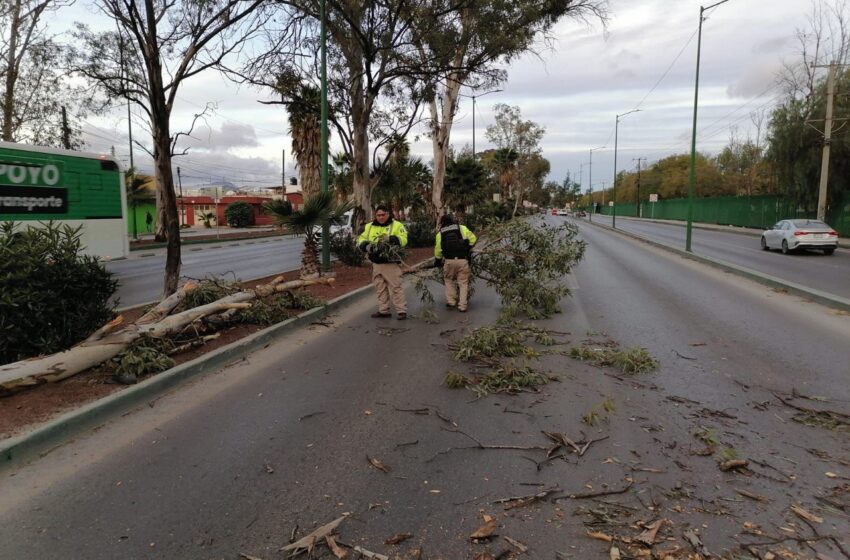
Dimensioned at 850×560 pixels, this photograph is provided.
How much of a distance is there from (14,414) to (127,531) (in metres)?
2.24

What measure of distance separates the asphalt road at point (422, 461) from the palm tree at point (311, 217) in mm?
4374

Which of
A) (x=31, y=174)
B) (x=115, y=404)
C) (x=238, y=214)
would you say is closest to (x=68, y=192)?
(x=31, y=174)

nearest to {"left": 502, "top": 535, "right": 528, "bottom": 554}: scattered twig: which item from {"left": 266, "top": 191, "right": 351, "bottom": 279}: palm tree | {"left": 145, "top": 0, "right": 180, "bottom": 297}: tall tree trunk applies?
{"left": 145, "top": 0, "right": 180, "bottom": 297}: tall tree trunk

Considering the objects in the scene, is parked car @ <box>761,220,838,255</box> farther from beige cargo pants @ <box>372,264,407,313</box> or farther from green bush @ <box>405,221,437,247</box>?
beige cargo pants @ <box>372,264,407,313</box>

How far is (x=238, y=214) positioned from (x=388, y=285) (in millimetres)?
48251

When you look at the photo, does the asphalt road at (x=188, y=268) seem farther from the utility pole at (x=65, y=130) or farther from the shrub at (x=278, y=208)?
the utility pole at (x=65, y=130)

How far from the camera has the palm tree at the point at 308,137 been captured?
1923 centimetres

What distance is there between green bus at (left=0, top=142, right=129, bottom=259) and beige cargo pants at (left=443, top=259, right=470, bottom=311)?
8612 mm

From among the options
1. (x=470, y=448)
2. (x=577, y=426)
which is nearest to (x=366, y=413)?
(x=470, y=448)

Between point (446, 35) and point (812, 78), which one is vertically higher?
point (812, 78)

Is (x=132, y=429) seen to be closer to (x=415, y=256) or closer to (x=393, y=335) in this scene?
(x=393, y=335)

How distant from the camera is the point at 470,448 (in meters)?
4.30

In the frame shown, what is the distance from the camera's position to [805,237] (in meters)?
21.8

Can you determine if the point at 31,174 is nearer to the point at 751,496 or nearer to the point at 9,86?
the point at 9,86
